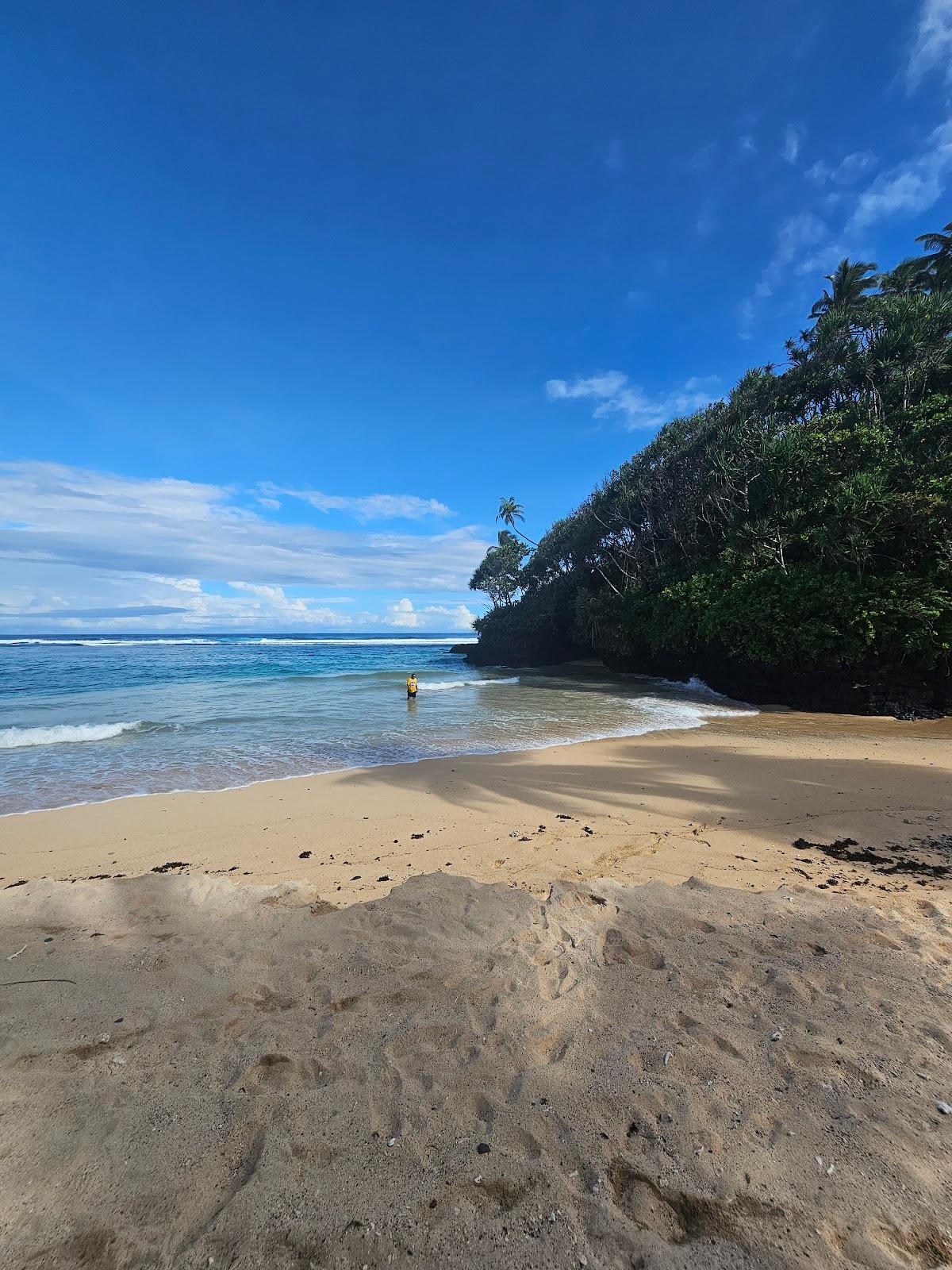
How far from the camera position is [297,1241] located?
154 cm

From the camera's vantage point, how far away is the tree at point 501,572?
169 ft

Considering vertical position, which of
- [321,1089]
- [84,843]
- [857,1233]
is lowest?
[84,843]

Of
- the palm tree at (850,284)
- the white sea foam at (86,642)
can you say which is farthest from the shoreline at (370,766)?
the white sea foam at (86,642)

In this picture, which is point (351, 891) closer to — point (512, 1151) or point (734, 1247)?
point (512, 1151)

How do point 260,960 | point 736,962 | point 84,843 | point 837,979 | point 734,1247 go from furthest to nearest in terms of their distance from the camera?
1. point 84,843
2. point 260,960
3. point 736,962
4. point 837,979
5. point 734,1247

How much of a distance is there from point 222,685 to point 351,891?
2096cm

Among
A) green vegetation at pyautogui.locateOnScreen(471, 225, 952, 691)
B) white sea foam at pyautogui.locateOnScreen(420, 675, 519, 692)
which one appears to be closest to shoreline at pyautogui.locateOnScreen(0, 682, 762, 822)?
green vegetation at pyautogui.locateOnScreen(471, 225, 952, 691)

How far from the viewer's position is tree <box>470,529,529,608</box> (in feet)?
169

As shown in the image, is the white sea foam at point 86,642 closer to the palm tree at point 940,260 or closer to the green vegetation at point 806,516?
the green vegetation at point 806,516

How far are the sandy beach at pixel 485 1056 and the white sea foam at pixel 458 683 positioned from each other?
58.9ft

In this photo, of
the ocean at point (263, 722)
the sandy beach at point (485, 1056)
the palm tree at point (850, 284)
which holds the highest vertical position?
the palm tree at point (850, 284)

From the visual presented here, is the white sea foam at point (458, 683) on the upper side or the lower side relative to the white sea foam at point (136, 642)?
lower

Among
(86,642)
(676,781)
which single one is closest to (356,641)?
(86,642)

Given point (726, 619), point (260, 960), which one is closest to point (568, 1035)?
point (260, 960)
